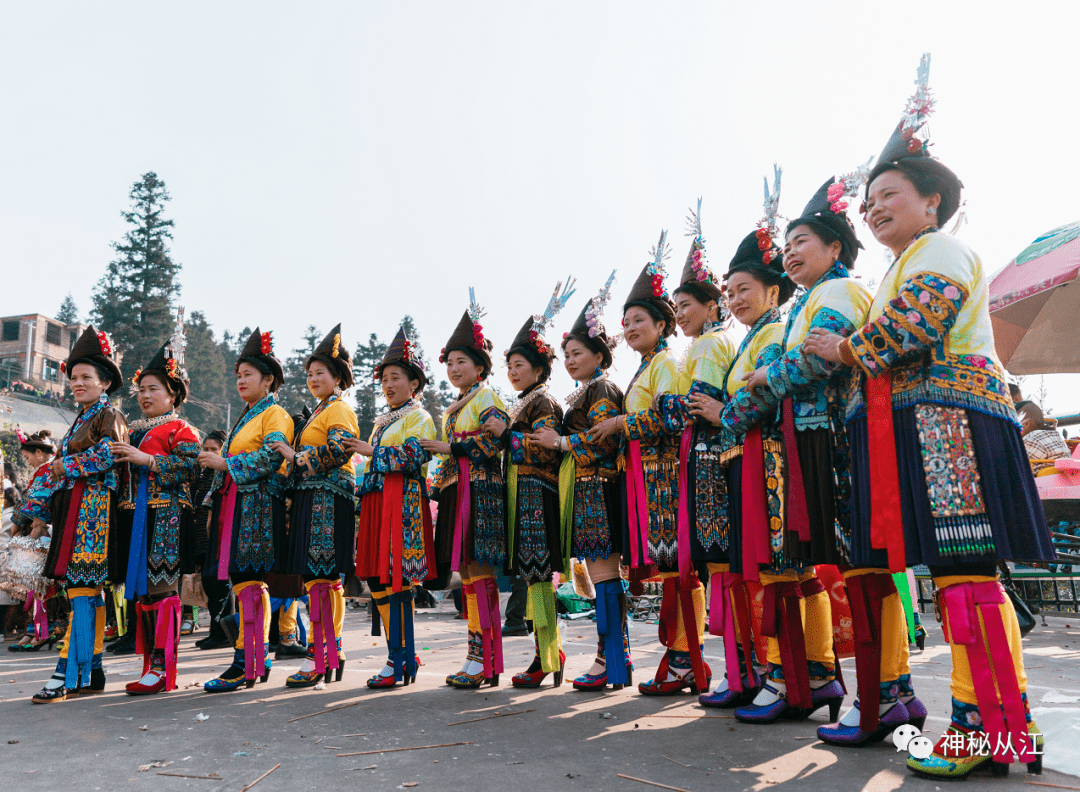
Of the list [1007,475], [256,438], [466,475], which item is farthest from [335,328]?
[1007,475]

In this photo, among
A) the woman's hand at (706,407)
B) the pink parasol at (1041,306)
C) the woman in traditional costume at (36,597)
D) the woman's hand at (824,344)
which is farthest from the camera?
the woman in traditional costume at (36,597)

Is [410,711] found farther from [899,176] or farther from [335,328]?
[899,176]

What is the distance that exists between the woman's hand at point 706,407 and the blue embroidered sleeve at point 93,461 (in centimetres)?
367

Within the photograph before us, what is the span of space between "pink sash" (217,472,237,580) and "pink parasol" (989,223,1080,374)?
20.6 feet

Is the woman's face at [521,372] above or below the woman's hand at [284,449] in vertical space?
above

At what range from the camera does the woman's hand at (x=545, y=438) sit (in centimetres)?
465

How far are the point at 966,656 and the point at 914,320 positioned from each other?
113 centimetres

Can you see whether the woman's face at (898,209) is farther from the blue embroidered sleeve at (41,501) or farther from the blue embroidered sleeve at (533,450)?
the blue embroidered sleeve at (41,501)

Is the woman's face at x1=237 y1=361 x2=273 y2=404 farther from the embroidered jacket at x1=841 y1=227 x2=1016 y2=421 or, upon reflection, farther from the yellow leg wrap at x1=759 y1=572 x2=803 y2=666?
the embroidered jacket at x1=841 y1=227 x2=1016 y2=421

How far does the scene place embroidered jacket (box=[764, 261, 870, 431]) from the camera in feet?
9.84

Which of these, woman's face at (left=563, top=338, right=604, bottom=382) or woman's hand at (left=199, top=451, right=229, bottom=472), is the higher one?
woman's face at (left=563, top=338, right=604, bottom=382)

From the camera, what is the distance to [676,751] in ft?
9.59

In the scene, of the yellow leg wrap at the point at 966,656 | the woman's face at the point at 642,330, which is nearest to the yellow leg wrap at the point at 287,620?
the woman's face at the point at 642,330

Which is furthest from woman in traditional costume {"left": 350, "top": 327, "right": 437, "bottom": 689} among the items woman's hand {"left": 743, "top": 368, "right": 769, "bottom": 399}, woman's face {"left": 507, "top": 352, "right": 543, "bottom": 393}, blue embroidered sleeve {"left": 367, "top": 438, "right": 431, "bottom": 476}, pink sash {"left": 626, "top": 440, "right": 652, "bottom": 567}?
woman's hand {"left": 743, "top": 368, "right": 769, "bottom": 399}
